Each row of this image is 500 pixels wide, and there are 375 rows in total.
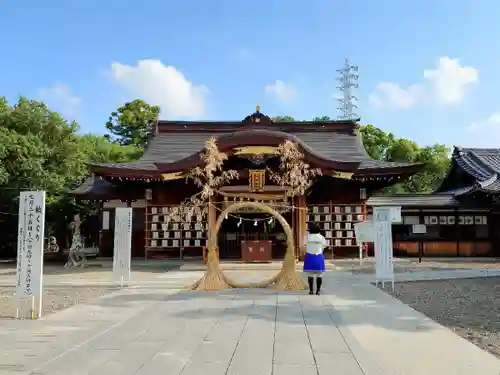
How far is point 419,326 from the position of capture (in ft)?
21.5

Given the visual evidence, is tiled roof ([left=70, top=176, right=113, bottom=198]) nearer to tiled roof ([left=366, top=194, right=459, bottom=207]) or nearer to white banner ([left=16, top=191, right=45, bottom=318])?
tiled roof ([left=366, top=194, right=459, bottom=207])

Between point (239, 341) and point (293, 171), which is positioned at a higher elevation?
point (293, 171)

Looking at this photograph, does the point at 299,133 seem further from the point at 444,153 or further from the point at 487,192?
the point at 444,153


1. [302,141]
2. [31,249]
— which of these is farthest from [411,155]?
[31,249]

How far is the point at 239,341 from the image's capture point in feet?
18.3

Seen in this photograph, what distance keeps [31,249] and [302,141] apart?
598 inches

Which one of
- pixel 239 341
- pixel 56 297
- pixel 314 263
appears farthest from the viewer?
pixel 56 297

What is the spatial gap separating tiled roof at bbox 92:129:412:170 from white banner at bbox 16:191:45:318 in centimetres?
1276

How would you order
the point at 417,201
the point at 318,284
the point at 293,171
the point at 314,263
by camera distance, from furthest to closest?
the point at 417,201 < the point at 293,171 < the point at 318,284 < the point at 314,263

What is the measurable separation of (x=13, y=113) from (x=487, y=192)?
2158 centimetres

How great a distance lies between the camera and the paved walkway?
4.53 m

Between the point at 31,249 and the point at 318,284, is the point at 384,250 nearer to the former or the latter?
the point at 318,284

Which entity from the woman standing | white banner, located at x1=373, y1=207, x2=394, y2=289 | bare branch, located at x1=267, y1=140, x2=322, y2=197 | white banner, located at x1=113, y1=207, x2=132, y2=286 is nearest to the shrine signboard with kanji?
bare branch, located at x1=267, y1=140, x2=322, y2=197

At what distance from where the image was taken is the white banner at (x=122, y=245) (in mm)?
11375
